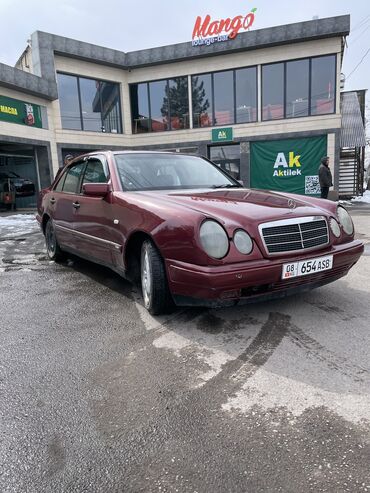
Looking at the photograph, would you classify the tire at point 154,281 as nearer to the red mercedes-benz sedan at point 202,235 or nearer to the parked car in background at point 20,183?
the red mercedes-benz sedan at point 202,235

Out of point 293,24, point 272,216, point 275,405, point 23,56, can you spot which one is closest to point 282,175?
point 293,24

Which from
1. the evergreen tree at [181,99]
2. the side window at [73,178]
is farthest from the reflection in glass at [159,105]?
the side window at [73,178]

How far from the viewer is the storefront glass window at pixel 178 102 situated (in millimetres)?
19141

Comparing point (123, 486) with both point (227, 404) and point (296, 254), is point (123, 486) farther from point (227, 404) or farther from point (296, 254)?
point (296, 254)

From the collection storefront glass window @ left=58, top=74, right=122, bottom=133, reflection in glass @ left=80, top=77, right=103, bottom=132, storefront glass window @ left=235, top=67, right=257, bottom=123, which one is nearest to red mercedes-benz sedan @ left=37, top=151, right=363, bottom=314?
storefront glass window @ left=58, top=74, right=122, bottom=133

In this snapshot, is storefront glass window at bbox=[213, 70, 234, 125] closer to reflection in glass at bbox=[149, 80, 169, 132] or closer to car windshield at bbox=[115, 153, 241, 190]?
reflection in glass at bbox=[149, 80, 169, 132]

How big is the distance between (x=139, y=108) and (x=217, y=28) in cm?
526

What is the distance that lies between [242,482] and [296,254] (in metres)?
1.80

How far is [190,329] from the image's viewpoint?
3.18 meters

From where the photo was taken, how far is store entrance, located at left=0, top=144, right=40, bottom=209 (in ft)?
55.9

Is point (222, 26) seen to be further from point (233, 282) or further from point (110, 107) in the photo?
point (233, 282)

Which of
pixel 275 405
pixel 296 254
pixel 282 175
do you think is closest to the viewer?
pixel 275 405

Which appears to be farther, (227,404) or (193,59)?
(193,59)

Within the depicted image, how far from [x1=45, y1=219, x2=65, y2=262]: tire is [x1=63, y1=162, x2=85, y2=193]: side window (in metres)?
0.75
